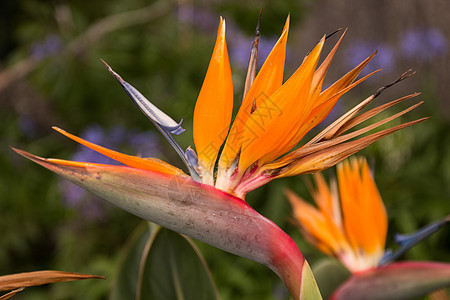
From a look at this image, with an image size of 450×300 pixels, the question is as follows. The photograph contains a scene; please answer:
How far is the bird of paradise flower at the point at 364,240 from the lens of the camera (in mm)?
333

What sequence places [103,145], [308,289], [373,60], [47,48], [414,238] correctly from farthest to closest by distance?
[47,48] → [373,60] → [103,145] → [414,238] → [308,289]

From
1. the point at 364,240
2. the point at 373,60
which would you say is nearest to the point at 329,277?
the point at 364,240

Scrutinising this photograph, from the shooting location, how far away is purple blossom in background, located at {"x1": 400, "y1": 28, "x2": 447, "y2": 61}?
1.16 meters

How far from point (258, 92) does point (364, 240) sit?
23 cm

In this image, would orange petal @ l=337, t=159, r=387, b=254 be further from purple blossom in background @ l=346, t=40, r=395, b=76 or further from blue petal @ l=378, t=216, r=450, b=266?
purple blossom in background @ l=346, t=40, r=395, b=76

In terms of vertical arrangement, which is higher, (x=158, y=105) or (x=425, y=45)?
(x=425, y=45)

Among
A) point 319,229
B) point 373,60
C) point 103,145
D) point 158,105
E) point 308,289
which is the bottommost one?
point 308,289

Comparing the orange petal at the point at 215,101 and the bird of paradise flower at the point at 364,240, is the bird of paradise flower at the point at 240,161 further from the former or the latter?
the bird of paradise flower at the point at 364,240

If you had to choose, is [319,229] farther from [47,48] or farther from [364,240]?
[47,48]

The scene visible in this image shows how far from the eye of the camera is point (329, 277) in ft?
1.33

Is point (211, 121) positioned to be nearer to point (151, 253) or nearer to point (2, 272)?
point (151, 253)

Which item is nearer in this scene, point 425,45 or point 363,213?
point 363,213

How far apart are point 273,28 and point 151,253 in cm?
116

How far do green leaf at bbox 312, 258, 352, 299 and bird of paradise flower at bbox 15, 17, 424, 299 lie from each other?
0.15 m
